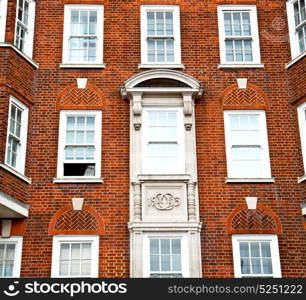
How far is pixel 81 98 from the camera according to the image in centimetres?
1798

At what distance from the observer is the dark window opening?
56.5ft

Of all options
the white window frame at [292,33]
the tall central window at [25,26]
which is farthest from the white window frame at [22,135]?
the white window frame at [292,33]

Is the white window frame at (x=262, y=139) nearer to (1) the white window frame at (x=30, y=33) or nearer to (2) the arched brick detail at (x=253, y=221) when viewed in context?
(2) the arched brick detail at (x=253, y=221)

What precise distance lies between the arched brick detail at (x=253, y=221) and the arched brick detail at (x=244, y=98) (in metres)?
3.04

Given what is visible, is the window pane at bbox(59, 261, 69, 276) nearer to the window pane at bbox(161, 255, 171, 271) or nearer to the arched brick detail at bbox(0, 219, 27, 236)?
the arched brick detail at bbox(0, 219, 27, 236)

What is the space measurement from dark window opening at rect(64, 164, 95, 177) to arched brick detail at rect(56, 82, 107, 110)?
1.72 meters

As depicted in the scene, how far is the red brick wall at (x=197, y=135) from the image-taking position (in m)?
16.2

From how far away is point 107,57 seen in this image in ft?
61.4

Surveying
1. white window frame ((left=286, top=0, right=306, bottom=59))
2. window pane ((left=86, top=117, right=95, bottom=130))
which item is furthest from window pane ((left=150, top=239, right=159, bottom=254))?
white window frame ((left=286, top=0, right=306, bottom=59))

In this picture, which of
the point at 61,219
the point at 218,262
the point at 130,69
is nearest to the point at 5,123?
the point at 61,219

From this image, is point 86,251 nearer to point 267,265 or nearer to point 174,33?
point 267,265

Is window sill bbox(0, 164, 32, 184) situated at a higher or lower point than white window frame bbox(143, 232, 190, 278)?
higher

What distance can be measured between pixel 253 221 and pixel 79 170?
16.0 ft

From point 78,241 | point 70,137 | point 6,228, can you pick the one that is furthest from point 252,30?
point 6,228
